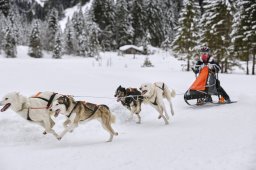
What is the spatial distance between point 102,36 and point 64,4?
245 feet

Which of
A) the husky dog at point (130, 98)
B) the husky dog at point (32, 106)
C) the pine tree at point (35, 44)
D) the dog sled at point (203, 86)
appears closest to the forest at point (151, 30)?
the pine tree at point (35, 44)

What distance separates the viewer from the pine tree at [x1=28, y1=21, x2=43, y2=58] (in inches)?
2554

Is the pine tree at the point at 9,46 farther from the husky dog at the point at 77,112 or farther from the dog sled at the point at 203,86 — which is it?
the husky dog at the point at 77,112

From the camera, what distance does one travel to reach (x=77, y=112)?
7590mm

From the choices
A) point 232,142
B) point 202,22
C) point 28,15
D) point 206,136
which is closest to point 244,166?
point 232,142

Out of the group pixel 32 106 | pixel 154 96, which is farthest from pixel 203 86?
pixel 32 106

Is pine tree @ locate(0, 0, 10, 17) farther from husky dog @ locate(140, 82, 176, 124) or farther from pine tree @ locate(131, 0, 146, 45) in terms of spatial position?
husky dog @ locate(140, 82, 176, 124)

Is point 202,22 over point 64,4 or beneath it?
beneath

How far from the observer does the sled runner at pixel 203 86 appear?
464 inches

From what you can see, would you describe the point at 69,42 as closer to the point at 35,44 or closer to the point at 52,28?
the point at 52,28

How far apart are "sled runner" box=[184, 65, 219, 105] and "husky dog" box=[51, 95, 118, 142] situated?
480 cm

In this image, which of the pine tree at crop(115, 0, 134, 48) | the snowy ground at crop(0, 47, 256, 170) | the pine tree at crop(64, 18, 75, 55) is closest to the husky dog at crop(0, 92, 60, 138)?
the snowy ground at crop(0, 47, 256, 170)

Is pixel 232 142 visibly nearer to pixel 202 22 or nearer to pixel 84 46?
pixel 202 22

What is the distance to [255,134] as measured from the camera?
717 cm
